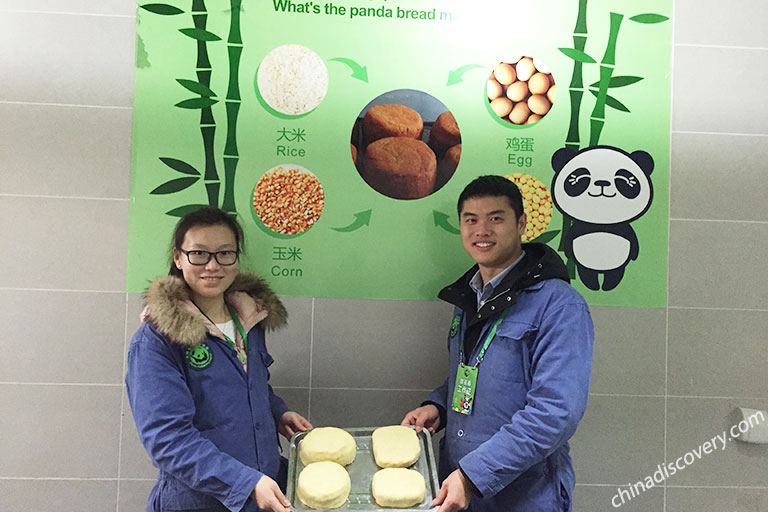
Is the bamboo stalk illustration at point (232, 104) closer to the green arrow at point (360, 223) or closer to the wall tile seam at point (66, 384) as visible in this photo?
the green arrow at point (360, 223)

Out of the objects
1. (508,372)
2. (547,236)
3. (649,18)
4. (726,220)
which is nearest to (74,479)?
(508,372)

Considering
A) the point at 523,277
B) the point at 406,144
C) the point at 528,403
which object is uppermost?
the point at 406,144

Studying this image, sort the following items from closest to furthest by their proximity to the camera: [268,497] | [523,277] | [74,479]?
1. [268,497]
2. [523,277]
3. [74,479]

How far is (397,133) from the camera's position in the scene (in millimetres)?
2195

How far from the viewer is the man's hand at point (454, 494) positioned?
1.58 meters

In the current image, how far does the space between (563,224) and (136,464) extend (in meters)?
1.78

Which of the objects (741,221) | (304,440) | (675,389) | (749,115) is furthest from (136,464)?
(749,115)

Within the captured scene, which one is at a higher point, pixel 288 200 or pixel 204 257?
pixel 288 200

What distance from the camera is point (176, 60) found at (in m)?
2.16

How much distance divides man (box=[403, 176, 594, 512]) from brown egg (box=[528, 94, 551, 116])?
51cm

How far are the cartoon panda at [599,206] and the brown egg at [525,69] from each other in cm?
30

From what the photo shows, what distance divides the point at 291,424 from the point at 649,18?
195cm

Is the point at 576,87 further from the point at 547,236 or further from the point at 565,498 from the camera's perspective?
the point at 565,498

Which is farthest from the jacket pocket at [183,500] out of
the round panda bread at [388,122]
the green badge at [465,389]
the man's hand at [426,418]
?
the round panda bread at [388,122]
